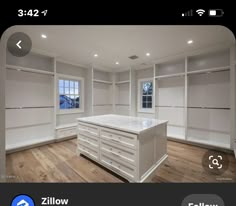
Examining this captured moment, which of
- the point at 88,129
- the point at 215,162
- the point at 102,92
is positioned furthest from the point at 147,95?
the point at 215,162

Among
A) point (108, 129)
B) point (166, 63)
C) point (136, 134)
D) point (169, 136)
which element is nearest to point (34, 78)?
point (108, 129)

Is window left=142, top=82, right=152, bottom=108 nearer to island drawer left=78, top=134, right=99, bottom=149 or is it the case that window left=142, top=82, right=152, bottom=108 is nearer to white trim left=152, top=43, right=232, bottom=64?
white trim left=152, top=43, right=232, bottom=64

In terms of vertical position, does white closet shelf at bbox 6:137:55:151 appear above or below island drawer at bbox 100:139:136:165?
below

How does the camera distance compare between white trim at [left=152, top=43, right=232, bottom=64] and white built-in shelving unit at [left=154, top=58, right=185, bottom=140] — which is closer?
white trim at [left=152, top=43, right=232, bottom=64]

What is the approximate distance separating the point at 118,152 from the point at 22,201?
107cm

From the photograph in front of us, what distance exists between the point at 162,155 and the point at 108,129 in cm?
93

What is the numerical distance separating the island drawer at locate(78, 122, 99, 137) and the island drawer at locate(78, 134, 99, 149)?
8 cm

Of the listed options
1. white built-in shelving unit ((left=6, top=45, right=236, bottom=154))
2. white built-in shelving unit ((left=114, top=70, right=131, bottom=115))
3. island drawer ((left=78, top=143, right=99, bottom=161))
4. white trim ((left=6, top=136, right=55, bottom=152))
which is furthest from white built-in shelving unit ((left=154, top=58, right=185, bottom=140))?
white trim ((left=6, top=136, right=55, bottom=152))

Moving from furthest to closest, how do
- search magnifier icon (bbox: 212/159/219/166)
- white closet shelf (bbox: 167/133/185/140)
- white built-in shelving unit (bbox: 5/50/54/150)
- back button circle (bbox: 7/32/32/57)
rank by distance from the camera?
1. white closet shelf (bbox: 167/133/185/140)
2. white built-in shelving unit (bbox: 5/50/54/150)
3. search magnifier icon (bbox: 212/159/219/166)
4. back button circle (bbox: 7/32/32/57)

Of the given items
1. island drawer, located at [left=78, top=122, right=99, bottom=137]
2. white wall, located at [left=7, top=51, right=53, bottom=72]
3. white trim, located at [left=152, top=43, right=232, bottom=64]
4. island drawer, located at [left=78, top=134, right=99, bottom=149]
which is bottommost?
island drawer, located at [left=78, top=134, right=99, bottom=149]

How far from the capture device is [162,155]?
163 centimetres

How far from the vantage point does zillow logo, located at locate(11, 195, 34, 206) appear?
0.38 meters

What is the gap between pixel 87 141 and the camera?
5.97ft

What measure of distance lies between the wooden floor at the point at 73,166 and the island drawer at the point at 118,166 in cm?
10
